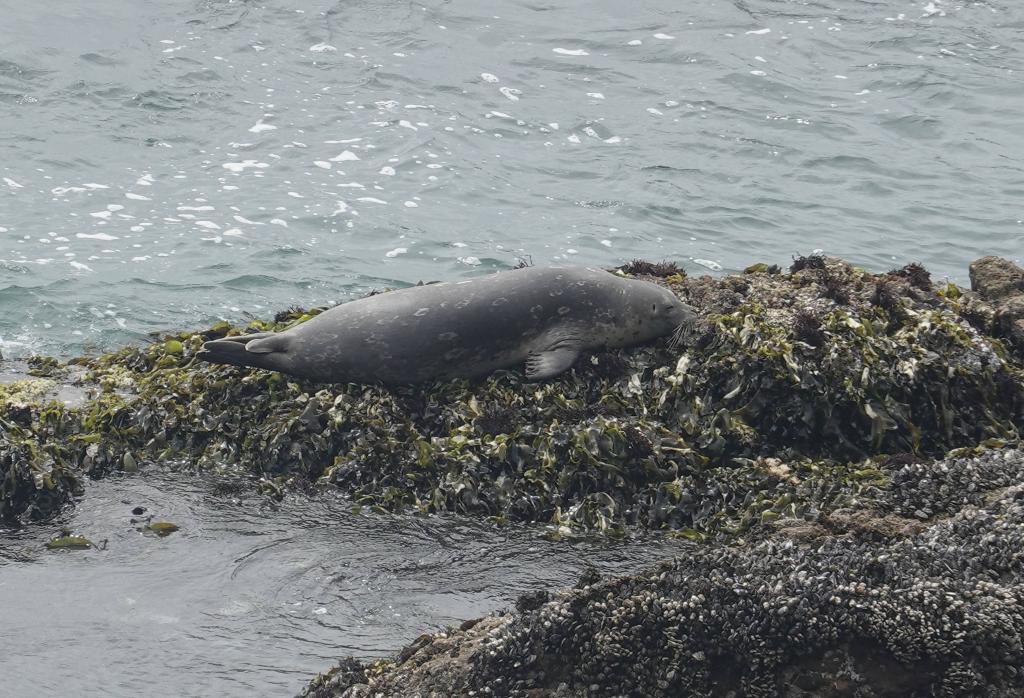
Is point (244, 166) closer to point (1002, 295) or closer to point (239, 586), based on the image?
point (1002, 295)

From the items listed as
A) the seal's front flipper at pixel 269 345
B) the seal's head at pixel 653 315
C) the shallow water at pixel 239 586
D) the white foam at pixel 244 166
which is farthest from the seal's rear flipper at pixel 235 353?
the white foam at pixel 244 166

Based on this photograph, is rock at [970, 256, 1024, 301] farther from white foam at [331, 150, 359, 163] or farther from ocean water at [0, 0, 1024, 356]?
white foam at [331, 150, 359, 163]

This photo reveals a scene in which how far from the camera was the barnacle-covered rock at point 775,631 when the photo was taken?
4.05 m

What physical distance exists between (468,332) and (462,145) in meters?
9.64

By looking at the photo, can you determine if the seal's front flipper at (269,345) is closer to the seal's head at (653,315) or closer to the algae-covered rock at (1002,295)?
the seal's head at (653,315)

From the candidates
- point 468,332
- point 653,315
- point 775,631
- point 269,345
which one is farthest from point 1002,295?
point 775,631

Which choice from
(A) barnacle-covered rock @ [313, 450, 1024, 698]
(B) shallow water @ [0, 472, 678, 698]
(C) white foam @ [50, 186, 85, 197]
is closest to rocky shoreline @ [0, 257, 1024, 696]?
(A) barnacle-covered rock @ [313, 450, 1024, 698]

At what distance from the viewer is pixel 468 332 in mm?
7672

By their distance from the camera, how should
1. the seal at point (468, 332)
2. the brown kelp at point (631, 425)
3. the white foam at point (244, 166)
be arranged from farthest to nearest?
the white foam at point (244, 166), the seal at point (468, 332), the brown kelp at point (631, 425)

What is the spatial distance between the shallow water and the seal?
1.06m

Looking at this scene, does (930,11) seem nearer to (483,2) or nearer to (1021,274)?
(483,2)

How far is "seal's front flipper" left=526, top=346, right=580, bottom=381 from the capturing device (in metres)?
7.41

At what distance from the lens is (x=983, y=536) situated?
15.5 ft

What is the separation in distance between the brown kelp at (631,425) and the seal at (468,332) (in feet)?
0.37
